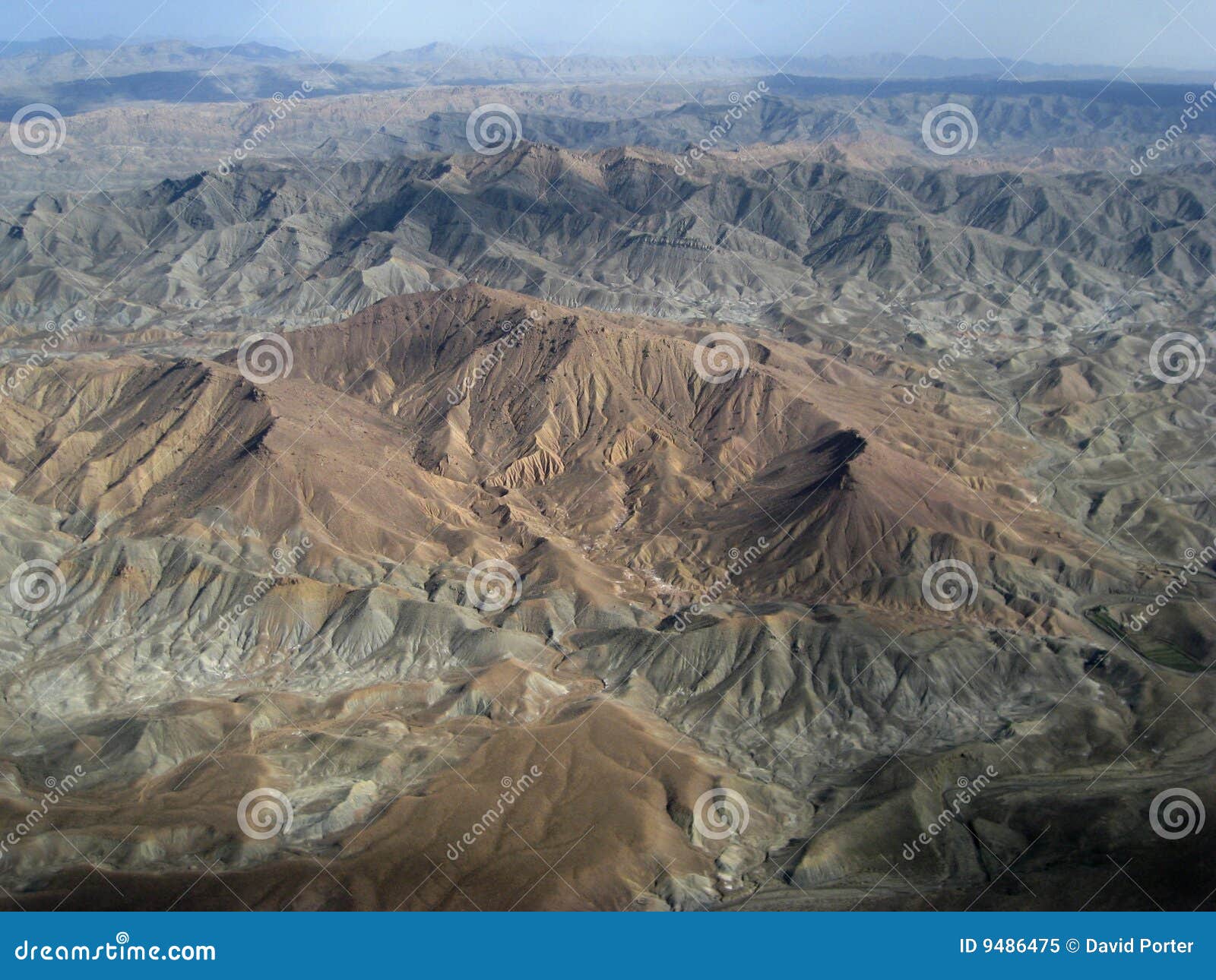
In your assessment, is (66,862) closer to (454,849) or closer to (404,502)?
(454,849)

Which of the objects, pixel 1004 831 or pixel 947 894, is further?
pixel 1004 831

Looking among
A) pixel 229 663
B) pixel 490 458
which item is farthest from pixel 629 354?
pixel 229 663

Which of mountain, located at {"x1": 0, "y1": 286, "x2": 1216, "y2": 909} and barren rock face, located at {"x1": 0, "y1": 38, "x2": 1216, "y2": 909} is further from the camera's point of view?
mountain, located at {"x1": 0, "y1": 286, "x2": 1216, "y2": 909}

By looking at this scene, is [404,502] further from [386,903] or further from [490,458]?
[386,903]

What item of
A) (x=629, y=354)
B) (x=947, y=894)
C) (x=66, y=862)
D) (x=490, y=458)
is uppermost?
(x=629, y=354)

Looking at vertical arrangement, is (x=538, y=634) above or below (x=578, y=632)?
below

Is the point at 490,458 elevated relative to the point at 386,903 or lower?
elevated

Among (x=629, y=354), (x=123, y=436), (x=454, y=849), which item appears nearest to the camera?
(x=454, y=849)

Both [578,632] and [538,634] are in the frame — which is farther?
[578,632]

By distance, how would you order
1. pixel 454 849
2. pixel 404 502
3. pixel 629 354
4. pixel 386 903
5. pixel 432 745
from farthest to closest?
pixel 629 354 → pixel 404 502 → pixel 432 745 → pixel 454 849 → pixel 386 903

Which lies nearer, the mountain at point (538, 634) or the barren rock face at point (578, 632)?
the barren rock face at point (578, 632)
